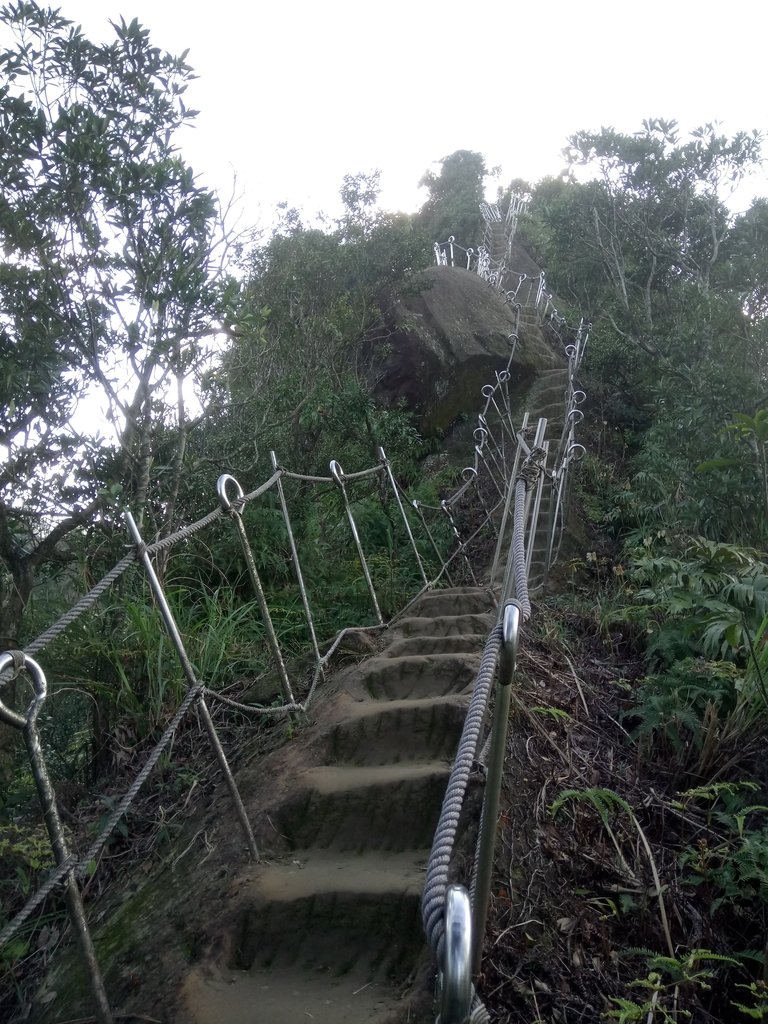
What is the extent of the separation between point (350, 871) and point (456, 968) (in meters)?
1.84

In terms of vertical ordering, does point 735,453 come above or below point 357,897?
above

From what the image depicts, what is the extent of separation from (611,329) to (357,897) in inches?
363

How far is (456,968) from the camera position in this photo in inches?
35.6

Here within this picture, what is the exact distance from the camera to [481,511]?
8.16 m

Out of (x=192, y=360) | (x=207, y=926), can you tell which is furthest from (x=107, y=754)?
(x=192, y=360)

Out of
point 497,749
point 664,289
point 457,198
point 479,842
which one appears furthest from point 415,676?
point 457,198

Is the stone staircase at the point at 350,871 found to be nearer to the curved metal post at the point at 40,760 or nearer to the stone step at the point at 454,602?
the curved metal post at the point at 40,760

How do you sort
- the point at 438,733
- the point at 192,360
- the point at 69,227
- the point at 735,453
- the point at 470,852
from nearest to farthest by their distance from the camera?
1. the point at 470,852
2. the point at 438,733
3. the point at 69,227
4. the point at 192,360
5. the point at 735,453

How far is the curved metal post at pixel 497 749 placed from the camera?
1479 mm

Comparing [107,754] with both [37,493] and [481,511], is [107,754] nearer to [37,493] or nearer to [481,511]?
[37,493]

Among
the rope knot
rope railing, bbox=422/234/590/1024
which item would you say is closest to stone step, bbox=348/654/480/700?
rope railing, bbox=422/234/590/1024

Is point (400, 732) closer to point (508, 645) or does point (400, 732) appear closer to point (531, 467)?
point (531, 467)

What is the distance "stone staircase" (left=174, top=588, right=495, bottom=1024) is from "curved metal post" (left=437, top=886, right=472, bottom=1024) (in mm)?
1334

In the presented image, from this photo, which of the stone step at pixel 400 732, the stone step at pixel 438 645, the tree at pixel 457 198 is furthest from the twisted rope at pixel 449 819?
the tree at pixel 457 198
